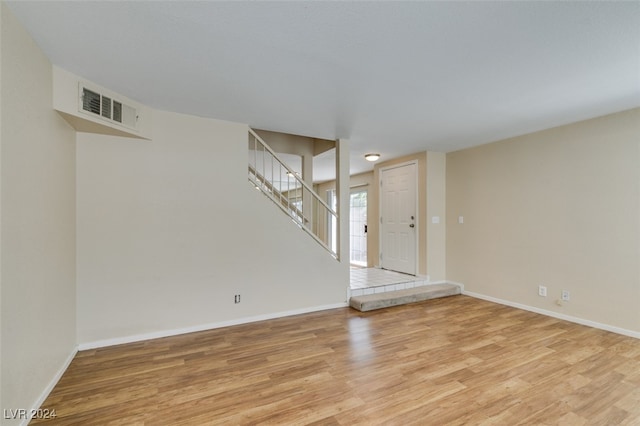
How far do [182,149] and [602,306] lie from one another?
493cm

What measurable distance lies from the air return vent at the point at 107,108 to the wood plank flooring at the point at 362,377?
2.11 metres

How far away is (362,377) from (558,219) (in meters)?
3.17

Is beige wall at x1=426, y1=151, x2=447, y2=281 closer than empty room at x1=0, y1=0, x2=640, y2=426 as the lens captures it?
No

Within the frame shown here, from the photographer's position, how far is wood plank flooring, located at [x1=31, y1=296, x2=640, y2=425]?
5.75 feet

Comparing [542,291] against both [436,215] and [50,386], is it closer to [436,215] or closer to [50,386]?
[436,215]

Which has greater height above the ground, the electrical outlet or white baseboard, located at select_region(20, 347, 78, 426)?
the electrical outlet

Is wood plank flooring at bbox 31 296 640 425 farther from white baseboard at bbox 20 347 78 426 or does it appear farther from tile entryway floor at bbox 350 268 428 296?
tile entryway floor at bbox 350 268 428 296

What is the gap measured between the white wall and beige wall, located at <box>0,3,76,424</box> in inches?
13.2

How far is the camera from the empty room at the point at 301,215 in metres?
1.67

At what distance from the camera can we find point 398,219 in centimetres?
530

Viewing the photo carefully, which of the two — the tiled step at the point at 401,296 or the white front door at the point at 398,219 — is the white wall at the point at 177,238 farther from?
the white front door at the point at 398,219

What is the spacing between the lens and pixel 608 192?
10.1 feet

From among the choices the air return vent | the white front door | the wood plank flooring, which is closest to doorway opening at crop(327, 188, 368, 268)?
the white front door

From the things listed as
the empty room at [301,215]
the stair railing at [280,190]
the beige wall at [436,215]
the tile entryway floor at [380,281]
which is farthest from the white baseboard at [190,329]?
the beige wall at [436,215]
